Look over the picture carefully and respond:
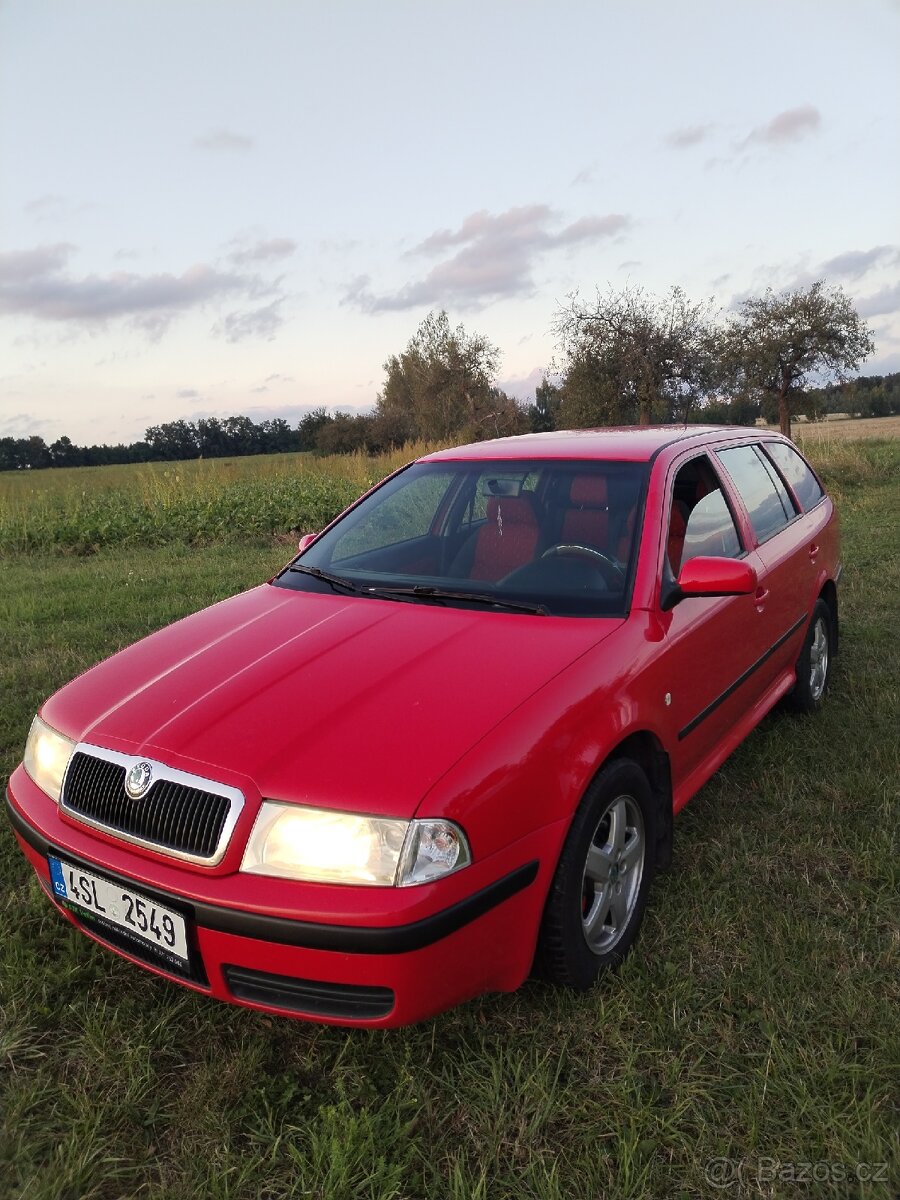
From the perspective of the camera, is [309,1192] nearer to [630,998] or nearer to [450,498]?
[630,998]

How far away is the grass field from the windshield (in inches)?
43.3

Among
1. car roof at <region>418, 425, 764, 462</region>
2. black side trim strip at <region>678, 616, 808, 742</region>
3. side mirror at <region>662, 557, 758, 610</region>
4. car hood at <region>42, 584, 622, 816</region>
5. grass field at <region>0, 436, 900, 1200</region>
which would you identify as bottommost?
grass field at <region>0, 436, 900, 1200</region>

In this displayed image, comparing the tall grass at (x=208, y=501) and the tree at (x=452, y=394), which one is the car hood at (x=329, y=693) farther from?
the tree at (x=452, y=394)

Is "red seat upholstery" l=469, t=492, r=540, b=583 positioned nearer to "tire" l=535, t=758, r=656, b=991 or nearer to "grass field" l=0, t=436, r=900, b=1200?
"tire" l=535, t=758, r=656, b=991

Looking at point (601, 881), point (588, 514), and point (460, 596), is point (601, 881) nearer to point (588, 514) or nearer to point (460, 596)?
point (460, 596)

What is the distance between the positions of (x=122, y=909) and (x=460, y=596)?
4.32ft

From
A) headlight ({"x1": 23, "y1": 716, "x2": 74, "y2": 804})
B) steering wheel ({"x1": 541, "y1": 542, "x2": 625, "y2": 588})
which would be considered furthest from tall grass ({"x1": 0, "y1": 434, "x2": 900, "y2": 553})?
headlight ({"x1": 23, "y1": 716, "x2": 74, "y2": 804})

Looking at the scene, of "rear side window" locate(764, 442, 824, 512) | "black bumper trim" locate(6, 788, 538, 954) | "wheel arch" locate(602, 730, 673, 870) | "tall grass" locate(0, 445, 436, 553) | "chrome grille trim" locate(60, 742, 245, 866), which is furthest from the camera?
"tall grass" locate(0, 445, 436, 553)

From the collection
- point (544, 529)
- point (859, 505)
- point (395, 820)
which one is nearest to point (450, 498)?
point (544, 529)

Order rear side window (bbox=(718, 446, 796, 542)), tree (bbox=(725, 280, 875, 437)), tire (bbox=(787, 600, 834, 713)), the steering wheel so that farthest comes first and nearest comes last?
tree (bbox=(725, 280, 875, 437))
tire (bbox=(787, 600, 834, 713))
rear side window (bbox=(718, 446, 796, 542))
the steering wheel

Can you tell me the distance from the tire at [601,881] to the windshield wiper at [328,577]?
1.15m

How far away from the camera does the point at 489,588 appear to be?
8.83 feet

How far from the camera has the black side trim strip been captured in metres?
2.71

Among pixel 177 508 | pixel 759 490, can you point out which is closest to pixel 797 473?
pixel 759 490
